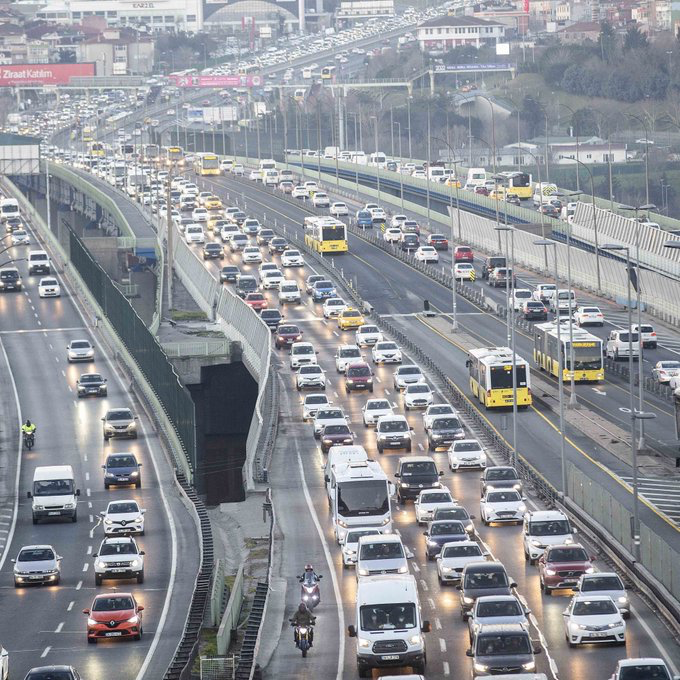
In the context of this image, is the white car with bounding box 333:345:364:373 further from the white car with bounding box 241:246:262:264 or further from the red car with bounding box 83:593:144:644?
the red car with bounding box 83:593:144:644

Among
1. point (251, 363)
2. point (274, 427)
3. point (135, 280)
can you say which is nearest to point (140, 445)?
point (274, 427)

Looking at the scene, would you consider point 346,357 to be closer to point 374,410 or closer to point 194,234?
point 374,410

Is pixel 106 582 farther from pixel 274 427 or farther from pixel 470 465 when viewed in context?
pixel 274 427

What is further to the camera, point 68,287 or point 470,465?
point 68,287

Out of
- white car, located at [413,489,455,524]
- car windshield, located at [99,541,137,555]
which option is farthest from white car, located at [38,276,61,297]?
car windshield, located at [99,541,137,555]

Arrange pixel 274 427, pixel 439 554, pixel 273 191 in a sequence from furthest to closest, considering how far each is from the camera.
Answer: pixel 273 191, pixel 274 427, pixel 439 554

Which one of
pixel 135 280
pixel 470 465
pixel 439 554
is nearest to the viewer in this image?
pixel 439 554
